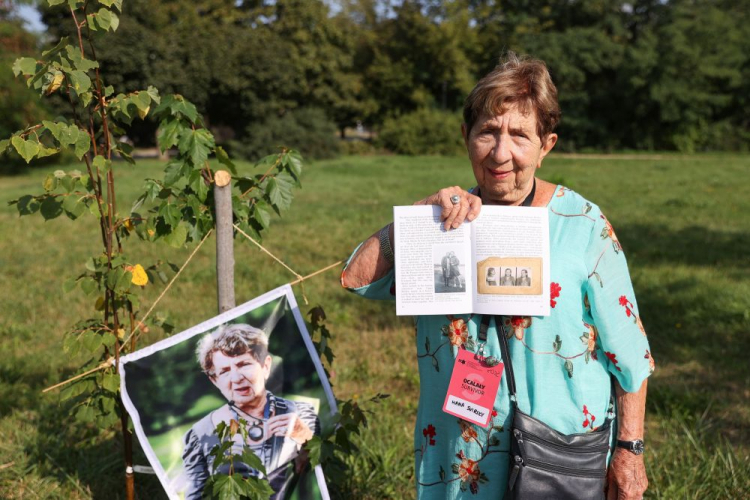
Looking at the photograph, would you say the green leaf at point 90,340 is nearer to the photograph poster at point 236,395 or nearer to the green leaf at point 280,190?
the photograph poster at point 236,395

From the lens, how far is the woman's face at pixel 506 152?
184 cm

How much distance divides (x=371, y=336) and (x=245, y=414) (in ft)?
10.4

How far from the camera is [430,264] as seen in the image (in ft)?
6.12

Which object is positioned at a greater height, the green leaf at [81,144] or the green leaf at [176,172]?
the green leaf at [81,144]

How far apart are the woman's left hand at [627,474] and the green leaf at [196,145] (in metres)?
1.66

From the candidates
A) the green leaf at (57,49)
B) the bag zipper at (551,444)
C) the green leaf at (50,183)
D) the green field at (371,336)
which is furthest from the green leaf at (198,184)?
the green field at (371,336)

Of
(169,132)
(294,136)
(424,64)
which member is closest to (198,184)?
(169,132)

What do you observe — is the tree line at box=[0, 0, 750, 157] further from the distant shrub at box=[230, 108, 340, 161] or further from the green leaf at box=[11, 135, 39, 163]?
the green leaf at box=[11, 135, 39, 163]

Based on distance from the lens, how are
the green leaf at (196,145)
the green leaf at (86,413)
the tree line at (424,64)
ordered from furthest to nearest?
the tree line at (424,64), the green leaf at (86,413), the green leaf at (196,145)

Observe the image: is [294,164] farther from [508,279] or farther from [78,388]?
[78,388]

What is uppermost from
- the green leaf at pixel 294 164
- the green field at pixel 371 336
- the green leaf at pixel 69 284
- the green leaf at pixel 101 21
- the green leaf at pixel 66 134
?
→ the green leaf at pixel 101 21

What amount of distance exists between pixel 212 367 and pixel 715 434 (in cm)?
291

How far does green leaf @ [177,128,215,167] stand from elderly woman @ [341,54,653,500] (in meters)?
0.79

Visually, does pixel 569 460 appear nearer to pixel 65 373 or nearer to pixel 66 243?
pixel 65 373
